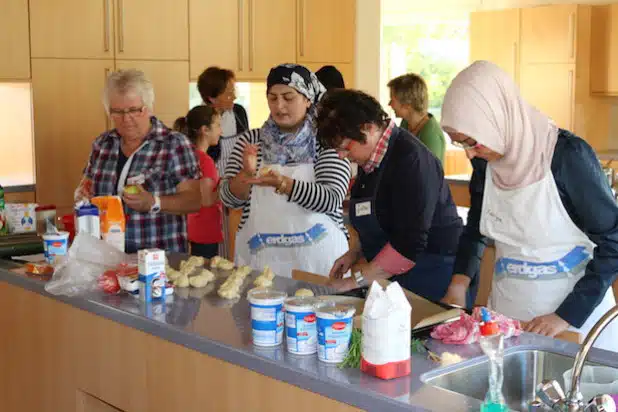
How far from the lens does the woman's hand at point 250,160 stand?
9.53 feet

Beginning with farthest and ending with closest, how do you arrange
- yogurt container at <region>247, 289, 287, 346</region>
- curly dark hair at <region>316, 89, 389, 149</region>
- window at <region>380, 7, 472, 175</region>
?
window at <region>380, 7, 472, 175</region> → curly dark hair at <region>316, 89, 389, 149</region> → yogurt container at <region>247, 289, 287, 346</region>

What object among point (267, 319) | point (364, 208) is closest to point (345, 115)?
point (364, 208)

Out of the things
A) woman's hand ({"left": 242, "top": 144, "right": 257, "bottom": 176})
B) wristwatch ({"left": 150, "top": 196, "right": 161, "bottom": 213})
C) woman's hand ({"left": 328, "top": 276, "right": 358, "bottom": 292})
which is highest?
woman's hand ({"left": 242, "top": 144, "right": 257, "bottom": 176})

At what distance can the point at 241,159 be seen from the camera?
318 cm

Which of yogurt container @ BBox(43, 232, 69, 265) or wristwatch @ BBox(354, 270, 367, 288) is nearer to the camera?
wristwatch @ BBox(354, 270, 367, 288)

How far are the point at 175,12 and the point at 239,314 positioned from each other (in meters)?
3.48

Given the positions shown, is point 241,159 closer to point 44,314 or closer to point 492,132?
point 44,314

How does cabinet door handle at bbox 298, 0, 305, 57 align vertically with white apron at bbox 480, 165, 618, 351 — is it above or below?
above

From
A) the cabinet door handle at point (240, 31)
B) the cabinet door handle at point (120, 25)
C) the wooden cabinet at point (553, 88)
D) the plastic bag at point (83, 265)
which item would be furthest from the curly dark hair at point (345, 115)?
the wooden cabinet at point (553, 88)

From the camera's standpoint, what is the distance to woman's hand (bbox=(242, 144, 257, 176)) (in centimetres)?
291

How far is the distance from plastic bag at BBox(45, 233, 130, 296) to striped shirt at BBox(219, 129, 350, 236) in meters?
0.61

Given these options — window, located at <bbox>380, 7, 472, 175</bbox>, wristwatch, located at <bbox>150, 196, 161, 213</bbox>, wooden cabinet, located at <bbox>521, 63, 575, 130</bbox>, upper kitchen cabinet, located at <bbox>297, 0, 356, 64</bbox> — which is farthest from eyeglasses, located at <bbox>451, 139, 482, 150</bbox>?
window, located at <bbox>380, 7, 472, 175</bbox>

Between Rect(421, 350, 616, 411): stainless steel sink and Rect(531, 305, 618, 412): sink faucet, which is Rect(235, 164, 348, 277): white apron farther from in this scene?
Rect(531, 305, 618, 412): sink faucet

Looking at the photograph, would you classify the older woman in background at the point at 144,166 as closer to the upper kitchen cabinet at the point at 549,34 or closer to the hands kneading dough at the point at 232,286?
the hands kneading dough at the point at 232,286
